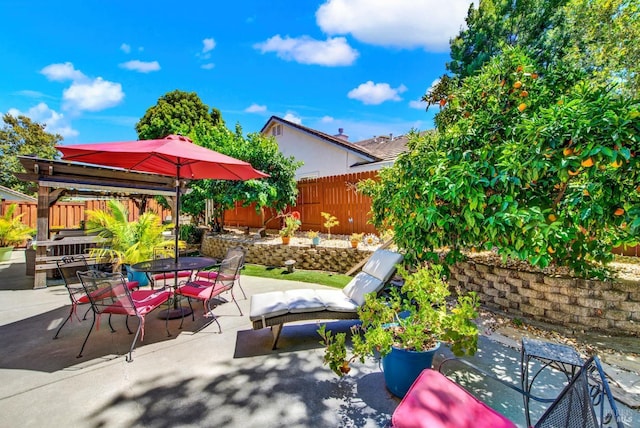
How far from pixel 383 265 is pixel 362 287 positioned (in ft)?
1.40

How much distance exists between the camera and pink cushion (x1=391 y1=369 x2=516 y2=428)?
1686mm

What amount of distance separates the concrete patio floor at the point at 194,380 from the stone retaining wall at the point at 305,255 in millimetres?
3132

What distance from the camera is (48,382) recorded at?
294cm

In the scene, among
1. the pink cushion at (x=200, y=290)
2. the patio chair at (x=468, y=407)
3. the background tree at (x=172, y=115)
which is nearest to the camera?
the patio chair at (x=468, y=407)

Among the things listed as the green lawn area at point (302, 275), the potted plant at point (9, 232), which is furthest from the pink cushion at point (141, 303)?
the potted plant at point (9, 232)

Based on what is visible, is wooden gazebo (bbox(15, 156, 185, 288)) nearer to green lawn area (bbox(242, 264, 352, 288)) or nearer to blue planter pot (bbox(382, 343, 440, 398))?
green lawn area (bbox(242, 264, 352, 288))

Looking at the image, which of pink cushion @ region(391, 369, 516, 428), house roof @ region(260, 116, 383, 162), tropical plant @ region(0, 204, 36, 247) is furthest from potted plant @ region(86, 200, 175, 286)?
house roof @ region(260, 116, 383, 162)

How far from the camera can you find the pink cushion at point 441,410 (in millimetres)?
1686

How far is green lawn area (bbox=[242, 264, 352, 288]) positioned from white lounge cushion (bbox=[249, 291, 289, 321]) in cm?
252

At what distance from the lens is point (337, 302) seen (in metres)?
3.82

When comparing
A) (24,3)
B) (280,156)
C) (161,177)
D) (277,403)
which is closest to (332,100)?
(280,156)

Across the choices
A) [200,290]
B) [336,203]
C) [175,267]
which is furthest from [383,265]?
[336,203]

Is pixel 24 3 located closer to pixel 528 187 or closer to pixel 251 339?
pixel 251 339

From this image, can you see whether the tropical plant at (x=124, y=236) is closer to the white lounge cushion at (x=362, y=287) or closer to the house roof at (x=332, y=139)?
the white lounge cushion at (x=362, y=287)
